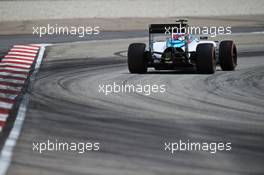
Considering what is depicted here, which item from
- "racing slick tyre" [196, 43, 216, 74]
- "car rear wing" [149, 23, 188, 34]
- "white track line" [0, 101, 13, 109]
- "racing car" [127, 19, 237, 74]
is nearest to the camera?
"white track line" [0, 101, 13, 109]

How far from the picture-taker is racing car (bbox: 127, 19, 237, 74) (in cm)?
1709

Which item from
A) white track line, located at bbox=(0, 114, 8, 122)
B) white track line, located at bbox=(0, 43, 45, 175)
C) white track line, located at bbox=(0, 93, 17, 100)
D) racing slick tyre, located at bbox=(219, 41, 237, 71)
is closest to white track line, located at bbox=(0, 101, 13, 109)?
white track line, located at bbox=(0, 43, 45, 175)

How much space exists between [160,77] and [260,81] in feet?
8.25

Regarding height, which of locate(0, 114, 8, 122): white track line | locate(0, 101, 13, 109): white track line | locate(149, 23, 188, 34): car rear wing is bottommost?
locate(0, 101, 13, 109): white track line

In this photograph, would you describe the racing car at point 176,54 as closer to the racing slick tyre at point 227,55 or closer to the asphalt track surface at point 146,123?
the racing slick tyre at point 227,55

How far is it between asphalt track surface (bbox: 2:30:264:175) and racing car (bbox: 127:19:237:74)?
274 millimetres

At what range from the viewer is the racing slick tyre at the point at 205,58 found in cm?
1683

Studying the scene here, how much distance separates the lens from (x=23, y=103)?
13.3 metres

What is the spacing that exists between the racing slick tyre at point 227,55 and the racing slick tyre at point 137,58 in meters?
1.99

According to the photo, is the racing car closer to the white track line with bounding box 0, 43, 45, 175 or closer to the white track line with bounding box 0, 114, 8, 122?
the white track line with bounding box 0, 43, 45, 175

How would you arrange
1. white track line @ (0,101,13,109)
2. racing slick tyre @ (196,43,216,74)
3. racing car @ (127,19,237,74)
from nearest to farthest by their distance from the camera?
white track line @ (0,101,13,109), racing slick tyre @ (196,43,216,74), racing car @ (127,19,237,74)

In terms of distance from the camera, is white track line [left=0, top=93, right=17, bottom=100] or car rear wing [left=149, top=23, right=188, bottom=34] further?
car rear wing [left=149, top=23, right=188, bottom=34]

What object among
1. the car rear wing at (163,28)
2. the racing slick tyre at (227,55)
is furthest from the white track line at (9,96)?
the racing slick tyre at (227,55)

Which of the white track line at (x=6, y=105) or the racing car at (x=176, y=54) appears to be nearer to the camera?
the white track line at (x=6, y=105)
